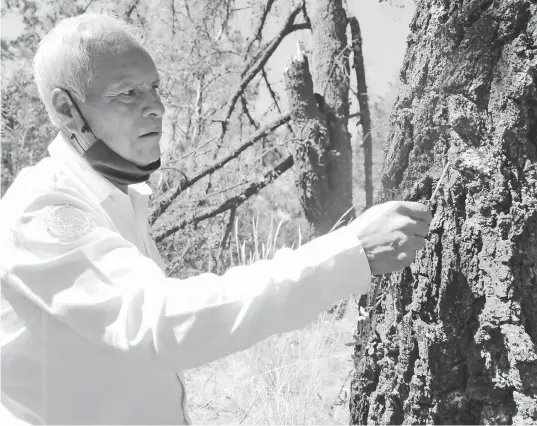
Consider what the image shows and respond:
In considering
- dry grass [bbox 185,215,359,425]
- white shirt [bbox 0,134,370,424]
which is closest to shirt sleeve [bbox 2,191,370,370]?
white shirt [bbox 0,134,370,424]

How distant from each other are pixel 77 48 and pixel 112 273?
550 mm

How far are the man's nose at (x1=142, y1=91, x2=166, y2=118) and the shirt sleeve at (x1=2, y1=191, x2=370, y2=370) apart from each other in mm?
324

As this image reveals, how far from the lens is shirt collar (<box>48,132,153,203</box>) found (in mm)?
1424

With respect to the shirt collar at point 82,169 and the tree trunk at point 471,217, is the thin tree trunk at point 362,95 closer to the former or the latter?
the tree trunk at point 471,217

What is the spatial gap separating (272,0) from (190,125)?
187cm

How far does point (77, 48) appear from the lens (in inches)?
55.2

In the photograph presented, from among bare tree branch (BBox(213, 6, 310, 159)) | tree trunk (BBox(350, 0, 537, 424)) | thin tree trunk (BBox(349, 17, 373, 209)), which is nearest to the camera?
tree trunk (BBox(350, 0, 537, 424))

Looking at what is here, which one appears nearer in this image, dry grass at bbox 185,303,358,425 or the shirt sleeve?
the shirt sleeve

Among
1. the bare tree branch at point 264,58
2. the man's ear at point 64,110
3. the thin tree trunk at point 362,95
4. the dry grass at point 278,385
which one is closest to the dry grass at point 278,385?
the dry grass at point 278,385

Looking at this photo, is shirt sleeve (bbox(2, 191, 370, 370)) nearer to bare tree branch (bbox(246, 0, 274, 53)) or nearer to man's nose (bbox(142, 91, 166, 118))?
man's nose (bbox(142, 91, 166, 118))

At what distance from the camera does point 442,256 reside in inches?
69.7

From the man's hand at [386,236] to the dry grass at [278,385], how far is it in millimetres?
1845

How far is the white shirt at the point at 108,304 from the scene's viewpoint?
1.10 m

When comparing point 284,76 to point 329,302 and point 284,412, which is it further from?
point 329,302
